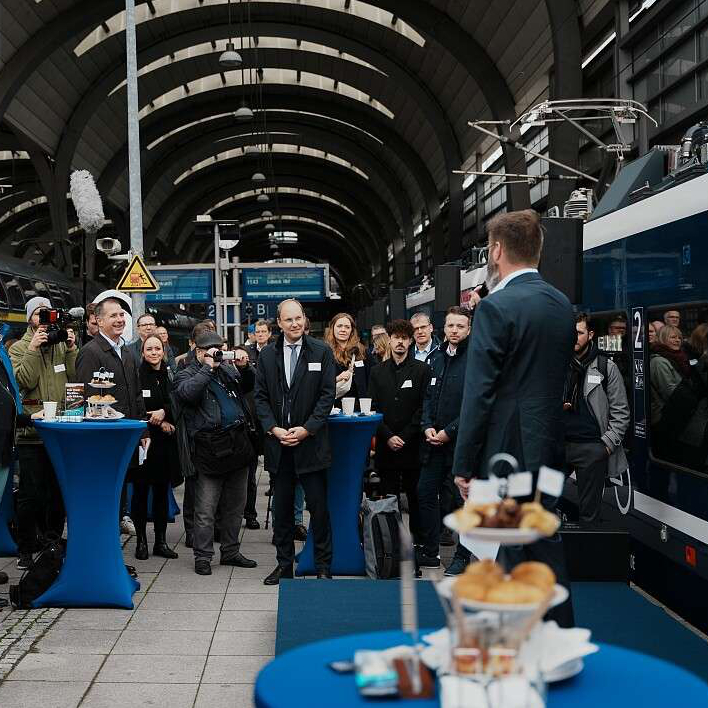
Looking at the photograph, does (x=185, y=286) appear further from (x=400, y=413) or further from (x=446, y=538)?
→ (x=400, y=413)

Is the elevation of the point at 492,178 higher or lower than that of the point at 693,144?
higher

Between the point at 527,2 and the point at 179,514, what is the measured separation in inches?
639

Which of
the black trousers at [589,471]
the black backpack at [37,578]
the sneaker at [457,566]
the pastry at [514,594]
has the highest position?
the pastry at [514,594]

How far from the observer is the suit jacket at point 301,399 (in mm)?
6660

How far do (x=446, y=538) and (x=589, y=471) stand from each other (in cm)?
213

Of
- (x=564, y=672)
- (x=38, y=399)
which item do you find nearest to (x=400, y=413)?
(x=38, y=399)

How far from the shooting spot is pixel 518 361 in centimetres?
378

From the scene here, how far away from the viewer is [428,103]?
3130 cm

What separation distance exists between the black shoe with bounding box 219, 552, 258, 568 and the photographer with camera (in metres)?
1.17

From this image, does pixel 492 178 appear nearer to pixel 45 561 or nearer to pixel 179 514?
pixel 179 514

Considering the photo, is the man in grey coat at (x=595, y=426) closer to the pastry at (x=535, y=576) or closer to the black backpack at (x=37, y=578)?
the black backpack at (x=37, y=578)

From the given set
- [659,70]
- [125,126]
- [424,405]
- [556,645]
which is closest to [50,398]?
[424,405]

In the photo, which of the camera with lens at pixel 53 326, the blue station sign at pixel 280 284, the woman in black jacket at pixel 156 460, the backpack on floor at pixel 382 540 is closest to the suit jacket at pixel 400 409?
the backpack on floor at pixel 382 540

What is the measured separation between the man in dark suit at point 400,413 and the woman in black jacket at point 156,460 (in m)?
1.56
